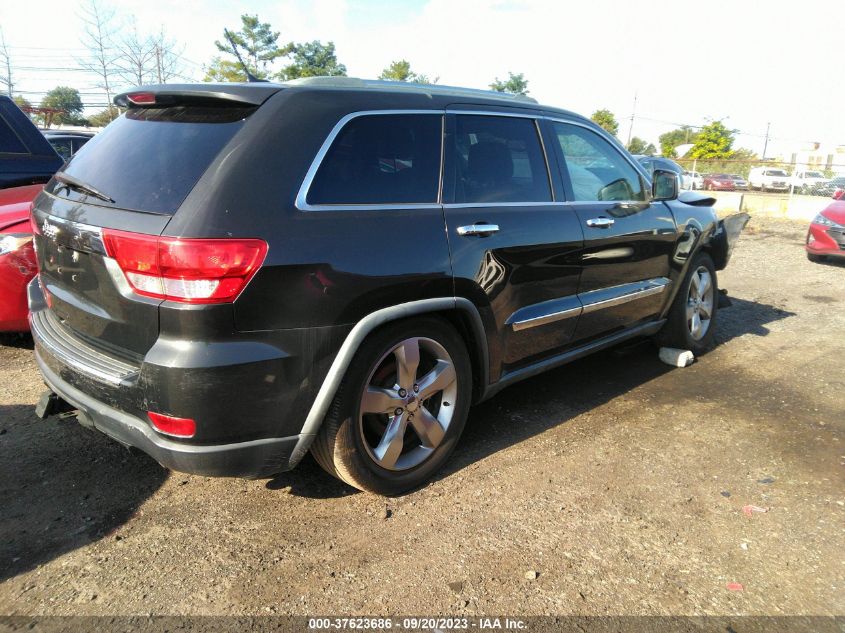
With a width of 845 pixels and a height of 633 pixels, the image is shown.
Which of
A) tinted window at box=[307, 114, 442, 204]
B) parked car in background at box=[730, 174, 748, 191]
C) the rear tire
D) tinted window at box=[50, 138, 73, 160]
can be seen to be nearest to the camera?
tinted window at box=[307, 114, 442, 204]

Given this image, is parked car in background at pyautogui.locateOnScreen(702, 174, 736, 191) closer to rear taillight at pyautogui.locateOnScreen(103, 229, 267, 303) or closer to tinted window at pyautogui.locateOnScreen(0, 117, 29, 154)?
tinted window at pyautogui.locateOnScreen(0, 117, 29, 154)

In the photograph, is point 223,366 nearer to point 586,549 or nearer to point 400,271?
point 400,271

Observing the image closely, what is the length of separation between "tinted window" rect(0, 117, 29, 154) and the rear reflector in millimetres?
4300

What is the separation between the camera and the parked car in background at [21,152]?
17.0 feet

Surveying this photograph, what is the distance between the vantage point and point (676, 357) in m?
4.88

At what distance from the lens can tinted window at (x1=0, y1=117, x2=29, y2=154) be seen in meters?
5.27

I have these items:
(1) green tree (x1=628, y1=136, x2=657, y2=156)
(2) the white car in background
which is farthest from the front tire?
(1) green tree (x1=628, y1=136, x2=657, y2=156)

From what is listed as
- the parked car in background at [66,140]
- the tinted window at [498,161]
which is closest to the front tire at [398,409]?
the tinted window at [498,161]

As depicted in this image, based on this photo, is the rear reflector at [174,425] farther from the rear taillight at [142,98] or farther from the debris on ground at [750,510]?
the debris on ground at [750,510]

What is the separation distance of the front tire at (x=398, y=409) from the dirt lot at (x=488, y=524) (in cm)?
18

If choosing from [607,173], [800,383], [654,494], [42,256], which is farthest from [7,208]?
[800,383]

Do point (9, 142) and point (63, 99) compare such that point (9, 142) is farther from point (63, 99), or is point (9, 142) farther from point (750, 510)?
point (63, 99)

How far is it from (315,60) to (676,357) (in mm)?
48249

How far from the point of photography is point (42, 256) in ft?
9.48
